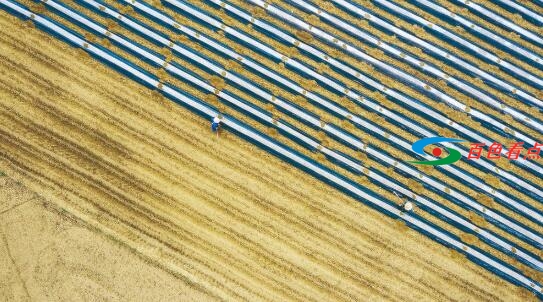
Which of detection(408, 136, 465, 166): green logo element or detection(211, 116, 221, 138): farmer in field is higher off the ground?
detection(408, 136, 465, 166): green logo element

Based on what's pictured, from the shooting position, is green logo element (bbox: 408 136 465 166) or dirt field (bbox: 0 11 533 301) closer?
dirt field (bbox: 0 11 533 301)

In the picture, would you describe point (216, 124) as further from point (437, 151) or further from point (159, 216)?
point (437, 151)

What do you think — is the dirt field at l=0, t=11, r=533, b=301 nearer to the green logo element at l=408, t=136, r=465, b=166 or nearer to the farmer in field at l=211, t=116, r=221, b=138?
the farmer in field at l=211, t=116, r=221, b=138

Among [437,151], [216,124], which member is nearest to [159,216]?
[216,124]

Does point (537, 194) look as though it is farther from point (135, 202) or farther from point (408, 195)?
point (135, 202)

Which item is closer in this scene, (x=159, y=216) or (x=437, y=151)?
(x=159, y=216)

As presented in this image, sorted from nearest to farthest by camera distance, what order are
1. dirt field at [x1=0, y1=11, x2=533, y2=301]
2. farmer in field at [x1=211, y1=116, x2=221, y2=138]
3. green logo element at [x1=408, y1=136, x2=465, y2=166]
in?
dirt field at [x1=0, y1=11, x2=533, y2=301] < farmer in field at [x1=211, y1=116, x2=221, y2=138] < green logo element at [x1=408, y1=136, x2=465, y2=166]

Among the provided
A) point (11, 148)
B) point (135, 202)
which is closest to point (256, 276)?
point (135, 202)

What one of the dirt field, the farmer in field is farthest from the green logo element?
the farmer in field

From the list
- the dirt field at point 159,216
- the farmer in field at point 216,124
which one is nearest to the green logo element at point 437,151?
the dirt field at point 159,216
